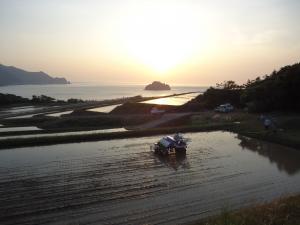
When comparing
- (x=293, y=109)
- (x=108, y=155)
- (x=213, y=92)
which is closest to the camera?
(x=108, y=155)

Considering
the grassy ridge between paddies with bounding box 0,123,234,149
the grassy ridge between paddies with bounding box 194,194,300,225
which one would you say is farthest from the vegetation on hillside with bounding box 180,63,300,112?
the grassy ridge between paddies with bounding box 194,194,300,225

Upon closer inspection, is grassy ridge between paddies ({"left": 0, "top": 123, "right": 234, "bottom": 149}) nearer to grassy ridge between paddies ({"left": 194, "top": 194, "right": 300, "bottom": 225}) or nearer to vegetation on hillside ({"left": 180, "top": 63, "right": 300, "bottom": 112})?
vegetation on hillside ({"left": 180, "top": 63, "right": 300, "bottom": 112})

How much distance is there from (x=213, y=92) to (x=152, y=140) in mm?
30662

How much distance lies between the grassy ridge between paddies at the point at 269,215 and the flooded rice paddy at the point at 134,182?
2.48 metres

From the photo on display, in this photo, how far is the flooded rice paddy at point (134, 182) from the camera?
15.0 metres

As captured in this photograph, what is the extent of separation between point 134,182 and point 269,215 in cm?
889

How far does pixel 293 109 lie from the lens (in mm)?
43625

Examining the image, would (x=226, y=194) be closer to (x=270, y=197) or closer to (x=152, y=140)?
(x=270, y=197)

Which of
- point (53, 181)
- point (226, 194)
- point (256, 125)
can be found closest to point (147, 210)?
point (226, 194)

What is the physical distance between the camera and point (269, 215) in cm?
1217

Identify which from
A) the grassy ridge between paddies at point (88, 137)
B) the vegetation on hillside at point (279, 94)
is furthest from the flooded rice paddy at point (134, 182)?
the vegetation on hillside at point (279, 94)

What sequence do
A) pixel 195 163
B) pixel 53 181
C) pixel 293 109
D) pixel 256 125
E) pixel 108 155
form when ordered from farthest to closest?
pixel 293 109 < pixel 256 125 < pixel 108 155 < pixel 195 163 < pixel 53 181

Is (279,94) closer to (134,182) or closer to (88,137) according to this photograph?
(88,137)

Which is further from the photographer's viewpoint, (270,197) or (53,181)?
(53,181)
